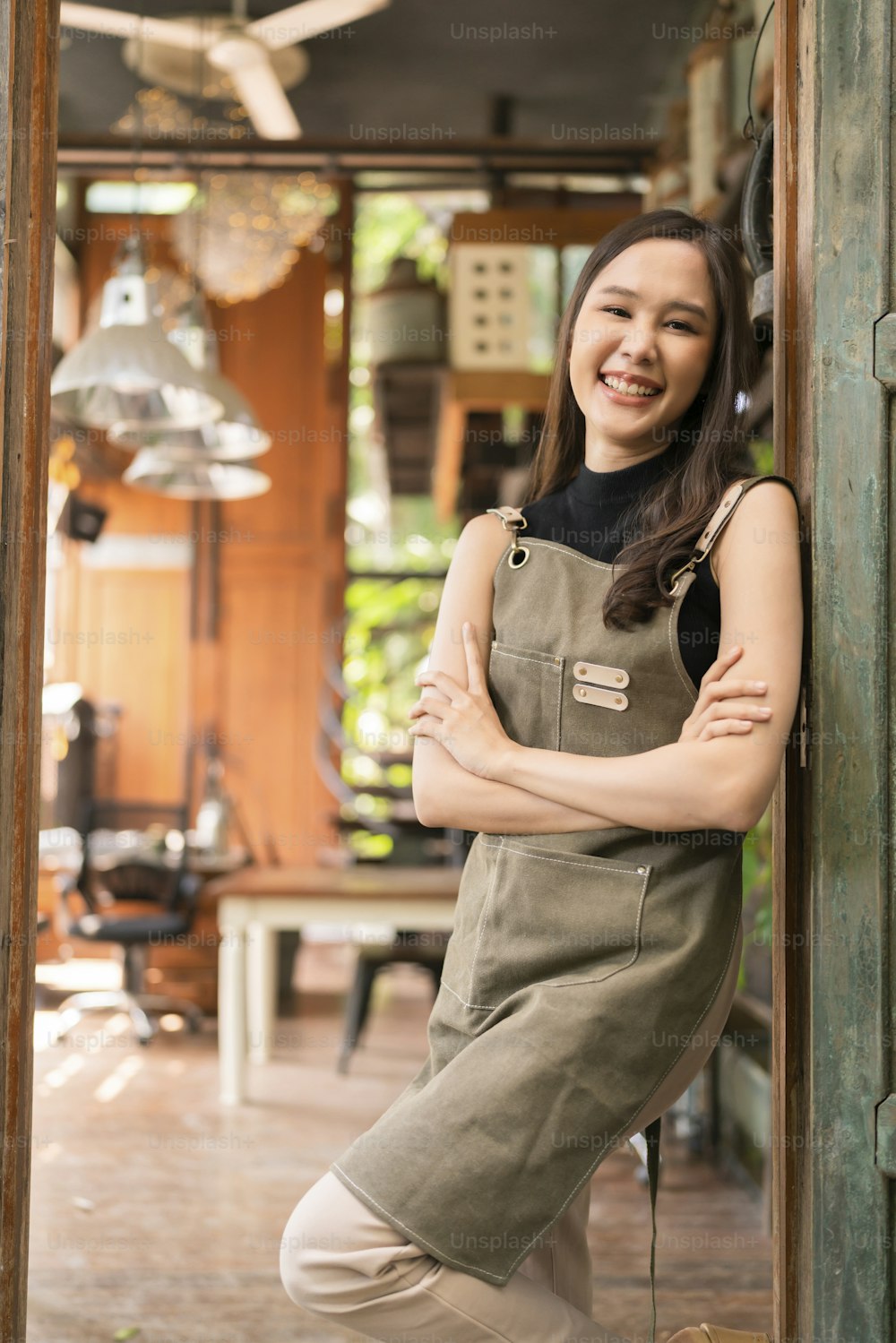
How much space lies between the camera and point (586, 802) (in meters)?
1.76

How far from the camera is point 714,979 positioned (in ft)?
5.91

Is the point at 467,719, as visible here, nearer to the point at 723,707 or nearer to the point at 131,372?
the point at 723,707

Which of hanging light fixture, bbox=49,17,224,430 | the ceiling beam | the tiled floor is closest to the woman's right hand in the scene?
the tiled floor

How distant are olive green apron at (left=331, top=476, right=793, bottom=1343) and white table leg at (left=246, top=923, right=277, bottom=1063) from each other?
3678mm

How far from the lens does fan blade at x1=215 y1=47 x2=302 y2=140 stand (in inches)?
214

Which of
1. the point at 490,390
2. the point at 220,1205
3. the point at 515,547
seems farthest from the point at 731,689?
the point at 490,390

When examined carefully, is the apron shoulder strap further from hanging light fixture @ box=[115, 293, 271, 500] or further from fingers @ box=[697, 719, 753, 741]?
hanging light fixture @ box=[115, 293, 271, 500]

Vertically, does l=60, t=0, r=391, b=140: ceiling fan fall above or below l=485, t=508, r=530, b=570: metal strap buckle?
above

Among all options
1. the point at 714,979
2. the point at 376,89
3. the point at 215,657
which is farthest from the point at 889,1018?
the point at 215,657

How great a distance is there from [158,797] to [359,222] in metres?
4.73

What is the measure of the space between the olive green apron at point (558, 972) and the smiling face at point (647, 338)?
7.2 inches

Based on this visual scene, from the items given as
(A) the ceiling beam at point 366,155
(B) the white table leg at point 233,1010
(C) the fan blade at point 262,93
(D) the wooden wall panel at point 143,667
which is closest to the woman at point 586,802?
(B) the white table leg at point 233,1010

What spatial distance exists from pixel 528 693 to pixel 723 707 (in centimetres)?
32

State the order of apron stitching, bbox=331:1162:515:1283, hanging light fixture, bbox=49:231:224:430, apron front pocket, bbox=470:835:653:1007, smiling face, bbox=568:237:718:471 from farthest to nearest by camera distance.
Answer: hanging light fixture, bbox=49:231:224:430
smiling face, bbox=568:237:718:471
apron front pocket, bbox=470:835:653:1007
apron stitching, bbox=331:1162:515:1283
